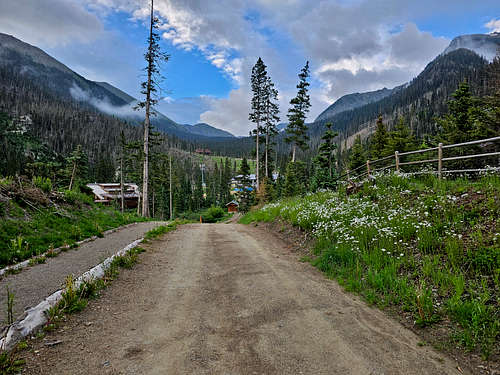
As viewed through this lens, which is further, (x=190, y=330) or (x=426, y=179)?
(x=426, y=179)

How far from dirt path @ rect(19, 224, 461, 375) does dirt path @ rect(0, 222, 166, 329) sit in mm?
1117

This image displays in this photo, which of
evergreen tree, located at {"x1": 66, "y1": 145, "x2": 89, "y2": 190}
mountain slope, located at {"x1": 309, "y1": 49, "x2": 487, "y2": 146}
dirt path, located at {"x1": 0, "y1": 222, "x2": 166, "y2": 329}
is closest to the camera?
dirt path, located at {"x1": 0, "y1": 222, "x2": 166, "y2": 329}

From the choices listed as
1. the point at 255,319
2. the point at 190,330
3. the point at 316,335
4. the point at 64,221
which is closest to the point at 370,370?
the point at 316,335

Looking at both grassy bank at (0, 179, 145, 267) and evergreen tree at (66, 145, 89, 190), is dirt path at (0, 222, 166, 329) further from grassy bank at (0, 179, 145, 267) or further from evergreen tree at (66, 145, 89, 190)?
evergreen tree at (66, 145, 89, 190)

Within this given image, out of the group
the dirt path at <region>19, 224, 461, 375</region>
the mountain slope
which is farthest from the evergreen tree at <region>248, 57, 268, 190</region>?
the mountain slope

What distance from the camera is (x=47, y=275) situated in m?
5.34

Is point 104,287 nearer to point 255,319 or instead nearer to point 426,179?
point 255,319

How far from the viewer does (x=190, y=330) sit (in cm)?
342

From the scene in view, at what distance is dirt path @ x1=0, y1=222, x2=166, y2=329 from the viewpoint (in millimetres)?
4191

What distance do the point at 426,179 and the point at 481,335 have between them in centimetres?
766

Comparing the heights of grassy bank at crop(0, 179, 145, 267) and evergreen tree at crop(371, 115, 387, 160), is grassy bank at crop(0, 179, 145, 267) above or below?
below

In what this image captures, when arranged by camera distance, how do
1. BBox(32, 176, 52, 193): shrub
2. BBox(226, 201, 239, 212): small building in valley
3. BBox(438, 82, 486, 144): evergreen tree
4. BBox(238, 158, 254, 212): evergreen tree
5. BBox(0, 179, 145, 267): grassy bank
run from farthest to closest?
BBox(226, 201, 239, 212): small building in valley
BBox(238, 158, 254, 212): evergreen tree
BBox(438, 82, 486, 144): evergreen tree
BBox(32, 176, 52, 193): shrub
BBox(0, 179, 145, 267): grassy bank

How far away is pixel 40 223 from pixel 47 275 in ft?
13.5

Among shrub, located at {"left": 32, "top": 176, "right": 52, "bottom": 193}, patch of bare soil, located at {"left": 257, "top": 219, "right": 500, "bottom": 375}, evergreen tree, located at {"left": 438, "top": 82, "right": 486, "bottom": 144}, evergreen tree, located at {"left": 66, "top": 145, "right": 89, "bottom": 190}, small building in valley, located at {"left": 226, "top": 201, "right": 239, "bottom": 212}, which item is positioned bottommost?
small building in valley, located at {"left": 226, "top": 201, "right": 239, "bottom": 212}
